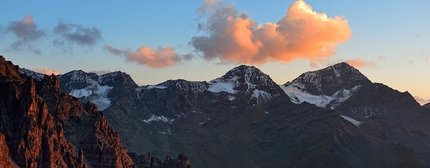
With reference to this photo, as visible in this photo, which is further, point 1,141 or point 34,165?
point 34,165

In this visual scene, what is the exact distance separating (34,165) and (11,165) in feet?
54.4

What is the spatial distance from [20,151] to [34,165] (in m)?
5.54

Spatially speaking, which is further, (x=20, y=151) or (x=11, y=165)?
(x=20, y=151)

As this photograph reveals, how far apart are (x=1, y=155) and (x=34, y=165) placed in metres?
23.2

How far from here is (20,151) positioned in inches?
7859

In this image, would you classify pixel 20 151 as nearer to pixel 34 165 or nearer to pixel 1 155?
pixel 34 165

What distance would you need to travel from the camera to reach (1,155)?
177 meters

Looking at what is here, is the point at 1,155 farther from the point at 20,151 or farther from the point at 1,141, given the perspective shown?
the point at 20,151

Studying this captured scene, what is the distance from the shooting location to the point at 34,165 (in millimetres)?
199375

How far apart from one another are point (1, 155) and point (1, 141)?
4568 millimetres

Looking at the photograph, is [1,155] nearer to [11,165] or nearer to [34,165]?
[11,165]

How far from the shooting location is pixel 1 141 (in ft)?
591

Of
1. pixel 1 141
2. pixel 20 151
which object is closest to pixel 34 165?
pixel 20 151

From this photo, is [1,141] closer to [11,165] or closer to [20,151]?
[11,165]
